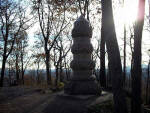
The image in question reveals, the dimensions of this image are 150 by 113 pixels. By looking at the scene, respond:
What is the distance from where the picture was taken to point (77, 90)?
9.12m

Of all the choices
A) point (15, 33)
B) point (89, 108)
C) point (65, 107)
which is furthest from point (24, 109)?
point (15, 33)

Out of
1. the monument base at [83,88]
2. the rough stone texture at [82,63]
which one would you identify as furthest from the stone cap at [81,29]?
the monument base at [83,88]

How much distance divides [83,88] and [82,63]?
1.39 m

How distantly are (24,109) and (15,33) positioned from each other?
16342mm

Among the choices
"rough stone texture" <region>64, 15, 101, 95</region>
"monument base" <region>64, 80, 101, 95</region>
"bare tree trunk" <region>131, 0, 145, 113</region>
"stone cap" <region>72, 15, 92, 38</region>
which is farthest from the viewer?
"stone cap" <region>72, 15, 92, 38</region>

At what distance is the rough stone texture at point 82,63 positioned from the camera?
9.21m

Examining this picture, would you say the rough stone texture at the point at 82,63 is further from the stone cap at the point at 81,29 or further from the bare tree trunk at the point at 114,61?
the bare tree trunk at the point at 114,61

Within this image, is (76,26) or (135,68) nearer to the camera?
(135,68)

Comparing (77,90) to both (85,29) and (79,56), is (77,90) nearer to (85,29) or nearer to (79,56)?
(79,56)

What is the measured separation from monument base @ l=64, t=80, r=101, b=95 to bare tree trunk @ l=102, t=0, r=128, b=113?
394 cm

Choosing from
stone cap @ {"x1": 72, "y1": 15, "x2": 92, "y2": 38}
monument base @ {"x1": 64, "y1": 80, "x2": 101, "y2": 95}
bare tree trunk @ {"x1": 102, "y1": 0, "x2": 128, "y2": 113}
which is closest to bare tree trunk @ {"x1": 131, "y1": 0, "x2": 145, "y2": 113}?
bare tree trunk @ {"x1": 102, "y1": 0, "x2": 128, "y2": 113}

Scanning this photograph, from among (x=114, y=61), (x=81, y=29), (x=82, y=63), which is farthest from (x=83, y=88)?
(x=114, y=61)

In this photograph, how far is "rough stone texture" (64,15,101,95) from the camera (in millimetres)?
9211

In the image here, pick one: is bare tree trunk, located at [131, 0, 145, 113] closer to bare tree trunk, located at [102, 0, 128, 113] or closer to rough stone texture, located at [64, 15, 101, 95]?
bare tree trunk, located at [102, 0, 128, 113]
